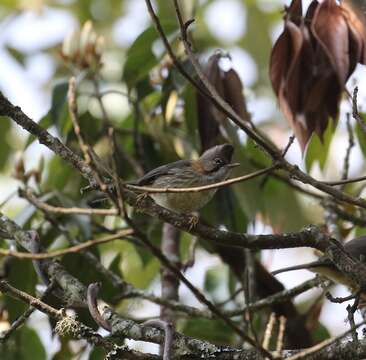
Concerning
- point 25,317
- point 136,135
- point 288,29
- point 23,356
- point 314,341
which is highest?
point 136,135

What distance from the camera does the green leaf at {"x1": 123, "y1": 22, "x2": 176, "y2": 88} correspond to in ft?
17.1

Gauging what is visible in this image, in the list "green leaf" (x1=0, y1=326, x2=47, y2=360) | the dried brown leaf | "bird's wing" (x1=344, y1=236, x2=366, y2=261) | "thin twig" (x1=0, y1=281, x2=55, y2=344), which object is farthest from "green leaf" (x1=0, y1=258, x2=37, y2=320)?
the dried brown leaf

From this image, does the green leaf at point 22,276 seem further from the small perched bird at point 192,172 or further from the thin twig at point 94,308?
the thin twig at point 94,308

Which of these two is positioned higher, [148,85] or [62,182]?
[148,85]

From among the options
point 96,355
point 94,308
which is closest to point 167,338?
point 94,308

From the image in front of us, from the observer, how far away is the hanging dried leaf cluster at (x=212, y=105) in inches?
180

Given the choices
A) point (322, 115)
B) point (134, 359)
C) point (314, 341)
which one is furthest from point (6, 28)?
point (322, 115)

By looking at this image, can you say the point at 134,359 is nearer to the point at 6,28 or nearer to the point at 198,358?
the point at 198,358

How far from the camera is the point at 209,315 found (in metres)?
4.68

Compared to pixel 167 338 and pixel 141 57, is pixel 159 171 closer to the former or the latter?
pixel 141 57

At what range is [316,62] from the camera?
263 cm

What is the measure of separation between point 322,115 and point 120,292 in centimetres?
258

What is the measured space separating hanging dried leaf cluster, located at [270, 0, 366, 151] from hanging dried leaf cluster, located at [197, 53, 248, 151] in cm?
165

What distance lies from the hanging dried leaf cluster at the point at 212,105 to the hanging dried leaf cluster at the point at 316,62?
1.65 m
